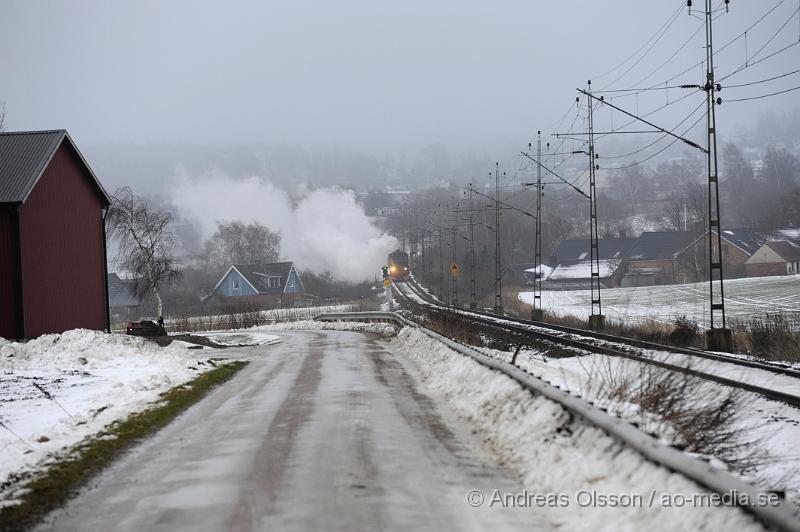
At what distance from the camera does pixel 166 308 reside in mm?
96938

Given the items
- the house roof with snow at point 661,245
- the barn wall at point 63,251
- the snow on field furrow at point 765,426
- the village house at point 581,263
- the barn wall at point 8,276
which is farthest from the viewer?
the village house at point 581,263

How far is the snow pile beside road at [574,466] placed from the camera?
226 inches

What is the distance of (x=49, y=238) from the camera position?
3127 cm

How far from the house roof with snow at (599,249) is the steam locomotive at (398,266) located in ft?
76.6

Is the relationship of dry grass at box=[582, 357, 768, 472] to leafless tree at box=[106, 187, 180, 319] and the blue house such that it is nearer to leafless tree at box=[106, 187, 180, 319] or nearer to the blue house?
leafless tree at box=[106, 187, 180, 319]

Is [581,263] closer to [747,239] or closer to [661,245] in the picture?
[661,245]

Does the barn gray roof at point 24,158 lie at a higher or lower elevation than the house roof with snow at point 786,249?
higher

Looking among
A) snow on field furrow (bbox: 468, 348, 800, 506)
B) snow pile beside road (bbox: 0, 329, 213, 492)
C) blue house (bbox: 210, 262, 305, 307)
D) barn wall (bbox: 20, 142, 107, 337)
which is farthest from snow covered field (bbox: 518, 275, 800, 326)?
snow on field furrow (bbox: 468, 348, 800, 506)

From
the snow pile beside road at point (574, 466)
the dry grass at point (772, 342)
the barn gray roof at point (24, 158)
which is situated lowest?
the dry grass at point (772, 342)

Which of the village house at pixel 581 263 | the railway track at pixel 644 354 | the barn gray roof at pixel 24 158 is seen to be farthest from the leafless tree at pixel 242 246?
the barn gray roof at pixel 24 158

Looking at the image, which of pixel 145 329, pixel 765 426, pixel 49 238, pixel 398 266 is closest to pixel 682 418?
pixel 765 426

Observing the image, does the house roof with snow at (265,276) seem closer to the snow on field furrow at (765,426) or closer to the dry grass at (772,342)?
the dry grass at (772,342)

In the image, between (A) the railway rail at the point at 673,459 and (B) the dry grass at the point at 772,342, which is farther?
(B) the dry grass at the point at 772,342

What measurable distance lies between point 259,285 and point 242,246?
3002 centimetres
